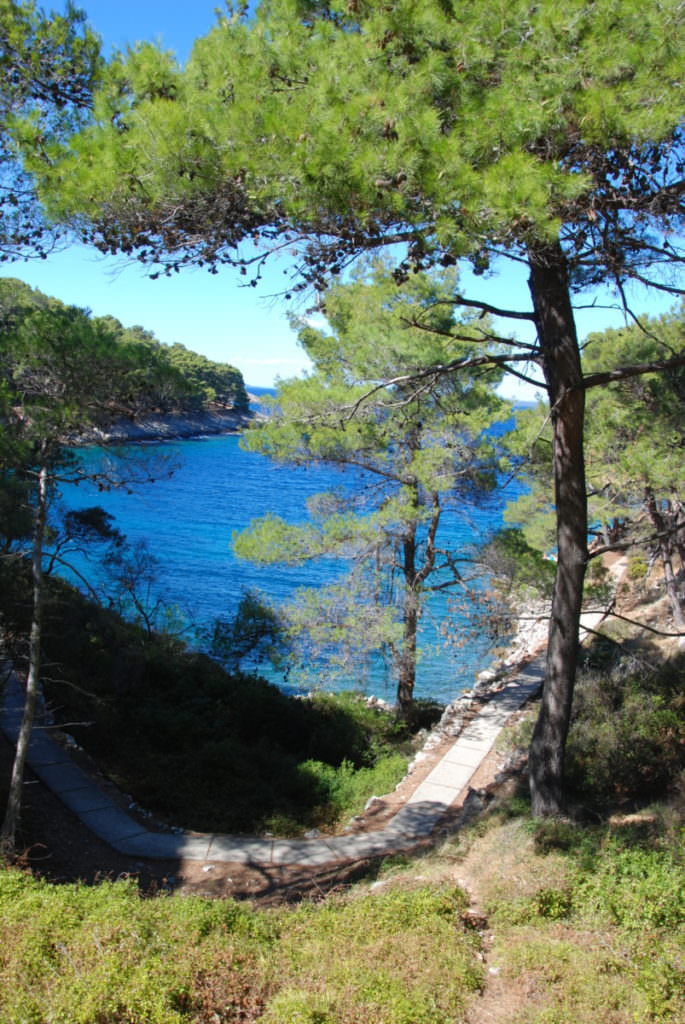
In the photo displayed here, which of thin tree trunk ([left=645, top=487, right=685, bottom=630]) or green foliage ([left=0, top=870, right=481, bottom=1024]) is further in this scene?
thin tree trunk ([left=645, top=487, right=685, bottom=630])

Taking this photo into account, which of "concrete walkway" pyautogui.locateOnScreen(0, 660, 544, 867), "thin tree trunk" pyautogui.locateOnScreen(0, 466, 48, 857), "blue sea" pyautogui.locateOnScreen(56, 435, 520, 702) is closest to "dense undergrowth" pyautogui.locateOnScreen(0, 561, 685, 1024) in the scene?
"concrete walkway" pyautogui.locateOnScreen(0, 660, 544, 867)

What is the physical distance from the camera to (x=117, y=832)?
7707 millimetres

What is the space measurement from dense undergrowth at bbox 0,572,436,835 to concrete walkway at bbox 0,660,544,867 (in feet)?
1.95

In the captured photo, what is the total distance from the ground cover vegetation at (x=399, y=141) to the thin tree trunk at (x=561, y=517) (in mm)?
130

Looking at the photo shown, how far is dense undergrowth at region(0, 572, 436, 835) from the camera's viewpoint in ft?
30.2

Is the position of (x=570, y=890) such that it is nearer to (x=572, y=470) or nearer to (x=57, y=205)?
(x=572, y=470)

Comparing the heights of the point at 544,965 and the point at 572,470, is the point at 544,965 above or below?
below

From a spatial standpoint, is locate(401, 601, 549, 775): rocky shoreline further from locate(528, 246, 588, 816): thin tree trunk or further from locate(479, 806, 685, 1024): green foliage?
locate(479, 806, 685, 1024): green foliage

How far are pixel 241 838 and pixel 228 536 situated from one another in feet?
82.0

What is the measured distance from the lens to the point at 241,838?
793cm

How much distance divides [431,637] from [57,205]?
17850 mm

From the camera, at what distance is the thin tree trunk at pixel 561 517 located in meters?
5.66

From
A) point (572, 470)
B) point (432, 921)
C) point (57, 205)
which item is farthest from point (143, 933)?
point (57, 205)

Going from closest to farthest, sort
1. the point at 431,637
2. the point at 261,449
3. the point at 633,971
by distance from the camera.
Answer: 1. the point at 633,971
2. the point at 261,449
3. the point at 431,637
